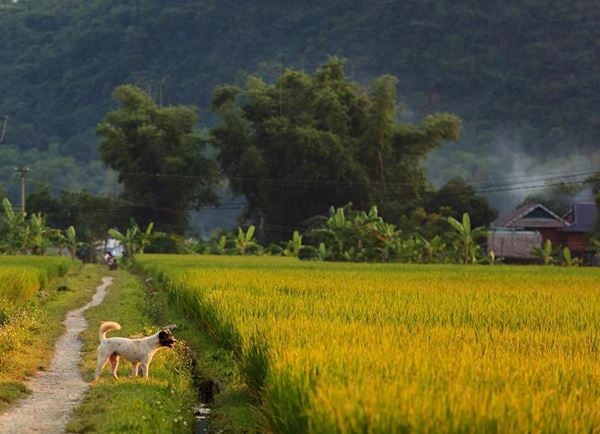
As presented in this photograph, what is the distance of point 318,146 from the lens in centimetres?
7006

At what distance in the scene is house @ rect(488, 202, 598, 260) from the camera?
65000 millimetres

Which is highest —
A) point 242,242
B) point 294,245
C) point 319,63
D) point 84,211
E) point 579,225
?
point 319,63

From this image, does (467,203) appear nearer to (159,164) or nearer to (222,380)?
(159,164)

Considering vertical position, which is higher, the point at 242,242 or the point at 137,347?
the point at 242,242

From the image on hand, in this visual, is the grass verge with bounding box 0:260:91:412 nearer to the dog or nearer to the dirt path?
the dirt path

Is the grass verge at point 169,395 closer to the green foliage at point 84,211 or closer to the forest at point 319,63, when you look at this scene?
the green foliage at point 84,211

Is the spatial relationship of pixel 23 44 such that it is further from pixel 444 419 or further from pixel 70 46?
pixel 444 419

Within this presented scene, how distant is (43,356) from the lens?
568 inches

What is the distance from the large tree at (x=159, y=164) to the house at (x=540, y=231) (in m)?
19.7

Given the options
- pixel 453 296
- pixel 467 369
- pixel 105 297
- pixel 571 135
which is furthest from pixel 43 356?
pixel 571 135

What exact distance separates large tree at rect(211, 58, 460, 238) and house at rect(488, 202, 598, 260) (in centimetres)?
805

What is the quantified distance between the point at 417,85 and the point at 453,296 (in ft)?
329

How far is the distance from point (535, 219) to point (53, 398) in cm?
5940

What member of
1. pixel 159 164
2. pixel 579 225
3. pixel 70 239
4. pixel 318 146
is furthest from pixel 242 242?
pixel 579 225
